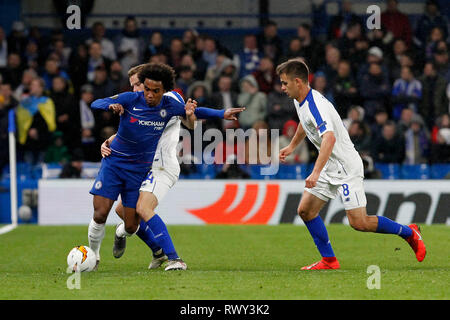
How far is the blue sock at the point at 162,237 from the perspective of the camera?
8031 mm

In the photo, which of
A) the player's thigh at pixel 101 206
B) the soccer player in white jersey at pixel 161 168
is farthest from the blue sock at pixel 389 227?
the player's thigh at pixel 101 206

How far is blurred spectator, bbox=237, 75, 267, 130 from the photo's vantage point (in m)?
15.6

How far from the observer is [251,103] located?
51.3 feet

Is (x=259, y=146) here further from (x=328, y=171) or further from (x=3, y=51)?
(x=328, y=171)

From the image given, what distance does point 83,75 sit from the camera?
54.9 ft

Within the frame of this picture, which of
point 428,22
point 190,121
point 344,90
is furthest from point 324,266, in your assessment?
point 428,22

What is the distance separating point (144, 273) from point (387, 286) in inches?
90.6

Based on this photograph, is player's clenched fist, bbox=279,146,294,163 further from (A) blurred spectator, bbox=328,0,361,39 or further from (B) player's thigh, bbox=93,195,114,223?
(A) blurred spectator, bbox=328,0,361,39

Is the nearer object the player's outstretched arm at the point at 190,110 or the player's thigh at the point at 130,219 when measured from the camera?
the player's outstretched arm at the point at 190,110

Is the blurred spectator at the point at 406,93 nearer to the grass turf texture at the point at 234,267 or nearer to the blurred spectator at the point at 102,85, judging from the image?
the grass turf texture at the point at 234,267

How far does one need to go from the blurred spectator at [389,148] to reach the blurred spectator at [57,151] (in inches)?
224

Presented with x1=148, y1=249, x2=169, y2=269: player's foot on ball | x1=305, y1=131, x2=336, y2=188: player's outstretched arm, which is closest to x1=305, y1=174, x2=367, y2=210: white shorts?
x1=305, y1=131, x2=336, y2=188: player's outstretched arm

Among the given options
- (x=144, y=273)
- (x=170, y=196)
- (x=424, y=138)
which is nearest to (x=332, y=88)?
(x=424, y=138)

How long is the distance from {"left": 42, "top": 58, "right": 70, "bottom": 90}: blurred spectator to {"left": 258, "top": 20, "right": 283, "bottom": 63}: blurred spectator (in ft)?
13.7
